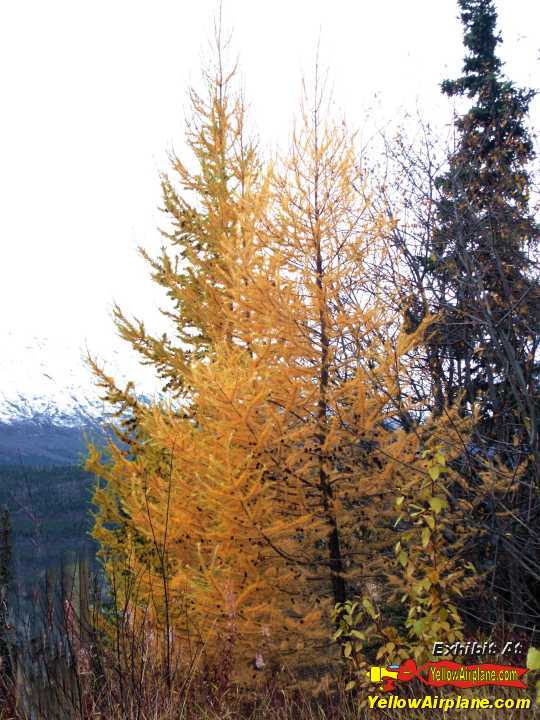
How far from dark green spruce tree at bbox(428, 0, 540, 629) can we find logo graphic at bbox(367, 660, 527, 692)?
149cm

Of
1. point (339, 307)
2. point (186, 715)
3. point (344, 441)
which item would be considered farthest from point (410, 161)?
point (186, 715)

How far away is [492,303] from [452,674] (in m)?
5.86

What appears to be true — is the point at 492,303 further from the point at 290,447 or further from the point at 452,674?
the point at 452,674

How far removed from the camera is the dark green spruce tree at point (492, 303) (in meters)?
5.98

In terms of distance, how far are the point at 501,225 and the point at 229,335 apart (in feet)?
12.2

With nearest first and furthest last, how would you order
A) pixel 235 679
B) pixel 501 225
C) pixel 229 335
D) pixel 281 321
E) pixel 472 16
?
pixel 235 679 → pixel 281 321 → pixel 501 225 → pixel 229 335 → pixel 472 16

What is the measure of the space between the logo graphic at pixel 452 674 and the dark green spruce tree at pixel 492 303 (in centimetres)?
149

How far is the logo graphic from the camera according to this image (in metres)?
3.45

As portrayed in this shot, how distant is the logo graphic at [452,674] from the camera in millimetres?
3451

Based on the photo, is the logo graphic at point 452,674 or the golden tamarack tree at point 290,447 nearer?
the logo graphic at point 452,674

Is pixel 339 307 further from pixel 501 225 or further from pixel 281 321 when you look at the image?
pixel 501 225

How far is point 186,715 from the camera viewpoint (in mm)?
3332

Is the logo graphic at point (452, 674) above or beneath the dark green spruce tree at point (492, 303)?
beneath

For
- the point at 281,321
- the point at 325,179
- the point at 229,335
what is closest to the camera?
the point at 281,321
